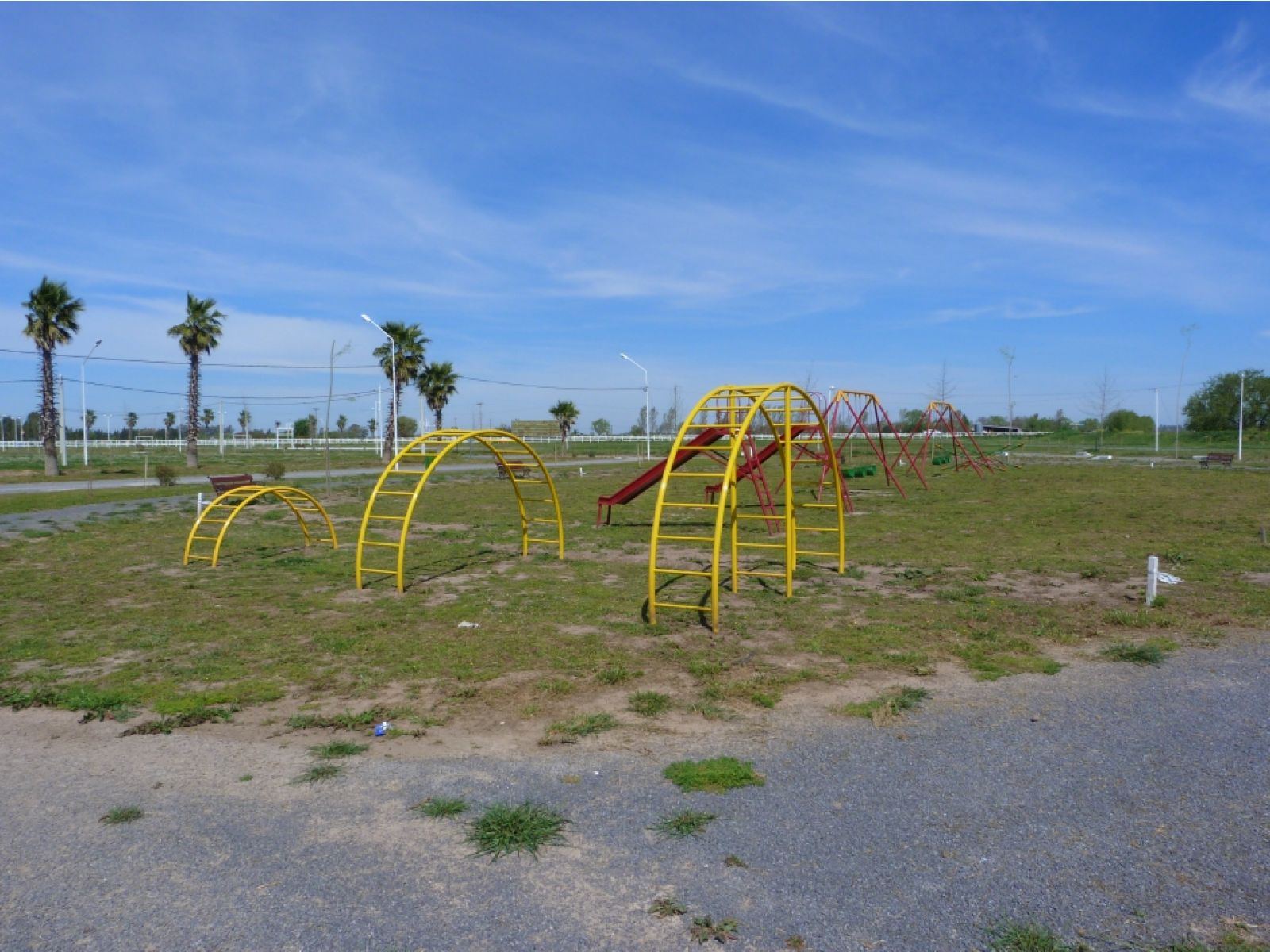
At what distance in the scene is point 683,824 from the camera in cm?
436

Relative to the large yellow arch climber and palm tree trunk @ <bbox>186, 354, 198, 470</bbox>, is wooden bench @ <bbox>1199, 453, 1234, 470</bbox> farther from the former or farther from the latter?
palm tree trunk @ <bbox>186, 354, 198, 470</bbox>

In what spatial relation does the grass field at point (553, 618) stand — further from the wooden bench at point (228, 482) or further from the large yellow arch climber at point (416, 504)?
the wooden bench at point (228, 482)

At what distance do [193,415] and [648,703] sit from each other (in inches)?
1748

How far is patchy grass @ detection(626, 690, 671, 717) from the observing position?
6.21 metres

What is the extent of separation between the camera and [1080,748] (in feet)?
17.6

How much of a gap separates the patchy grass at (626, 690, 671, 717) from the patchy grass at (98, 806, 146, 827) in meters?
3.18

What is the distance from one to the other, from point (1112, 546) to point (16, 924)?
49.1 feet

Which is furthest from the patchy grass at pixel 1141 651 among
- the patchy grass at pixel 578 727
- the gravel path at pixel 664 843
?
the patchy grass at pixel 578 727

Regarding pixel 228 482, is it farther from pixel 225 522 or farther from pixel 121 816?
pixel 121 816

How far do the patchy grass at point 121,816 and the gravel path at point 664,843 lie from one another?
6 cm

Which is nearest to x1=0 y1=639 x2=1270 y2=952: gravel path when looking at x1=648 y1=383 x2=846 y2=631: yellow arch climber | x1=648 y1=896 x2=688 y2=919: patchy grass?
x1=648 y1=896 x2=688 y2=919: patchy grass

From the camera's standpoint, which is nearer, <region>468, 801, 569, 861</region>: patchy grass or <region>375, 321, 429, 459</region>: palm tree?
<region>468, 801, 569, 861</region>: patchy grass

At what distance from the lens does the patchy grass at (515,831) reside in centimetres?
416

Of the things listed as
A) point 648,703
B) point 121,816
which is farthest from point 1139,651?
point 121,816
